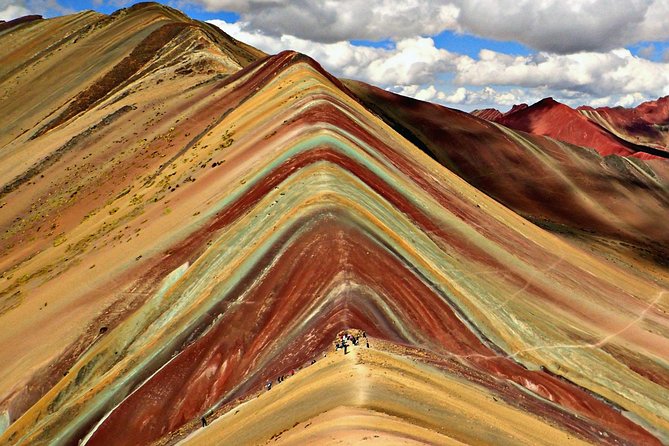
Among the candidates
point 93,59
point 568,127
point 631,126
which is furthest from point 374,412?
point 631,126

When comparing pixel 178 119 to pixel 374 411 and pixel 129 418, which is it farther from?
pixel 374 411

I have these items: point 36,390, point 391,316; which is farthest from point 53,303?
point 391,316

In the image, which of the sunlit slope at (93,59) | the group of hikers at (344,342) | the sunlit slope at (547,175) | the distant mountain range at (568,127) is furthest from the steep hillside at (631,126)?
the group of hikers at (344,342)

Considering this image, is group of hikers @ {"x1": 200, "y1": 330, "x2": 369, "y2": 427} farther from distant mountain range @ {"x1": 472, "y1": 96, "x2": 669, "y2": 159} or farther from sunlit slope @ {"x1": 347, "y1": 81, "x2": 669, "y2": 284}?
distant mountain range @ {"x1": 472, "y1": 96, "x2": 669, "y2": 159}

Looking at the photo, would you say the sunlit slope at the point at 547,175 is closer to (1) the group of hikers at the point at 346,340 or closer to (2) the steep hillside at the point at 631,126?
(1) the group of hikers at the point at 346,340

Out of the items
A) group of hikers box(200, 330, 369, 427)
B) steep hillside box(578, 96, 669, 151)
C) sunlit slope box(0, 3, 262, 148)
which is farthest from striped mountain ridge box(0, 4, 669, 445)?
steep hillside box(578, 96, 669, 151)
